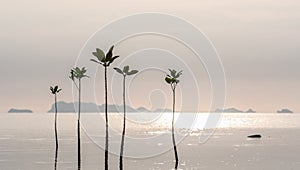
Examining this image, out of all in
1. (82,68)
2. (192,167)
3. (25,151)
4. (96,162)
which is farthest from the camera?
(25,151)

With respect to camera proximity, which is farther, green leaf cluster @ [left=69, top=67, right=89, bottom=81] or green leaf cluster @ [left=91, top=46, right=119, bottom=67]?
green leaf cluster @ [left=69, top=67, right=89, bottom=81]

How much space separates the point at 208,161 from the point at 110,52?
72.7 meters

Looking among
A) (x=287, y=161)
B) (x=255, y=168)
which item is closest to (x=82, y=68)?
(x=255, y=168)

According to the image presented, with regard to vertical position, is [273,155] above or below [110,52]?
below

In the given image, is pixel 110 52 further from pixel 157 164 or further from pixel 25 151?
pixel 25 151

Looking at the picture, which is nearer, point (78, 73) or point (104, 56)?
point (104, 56)

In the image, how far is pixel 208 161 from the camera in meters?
140

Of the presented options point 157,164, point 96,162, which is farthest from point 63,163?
point 157,164

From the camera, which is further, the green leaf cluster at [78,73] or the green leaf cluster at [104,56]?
the green leaf cluster at [78,73]

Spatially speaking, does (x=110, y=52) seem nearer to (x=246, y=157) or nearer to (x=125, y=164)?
(x=125, y=164)

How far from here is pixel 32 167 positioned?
120 meters

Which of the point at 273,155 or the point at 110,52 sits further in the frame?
the point at 273,155

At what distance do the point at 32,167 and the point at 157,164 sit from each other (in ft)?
82.3

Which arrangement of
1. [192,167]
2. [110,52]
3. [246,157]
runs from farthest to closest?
[246,157] < [192,167] < [110,52]
